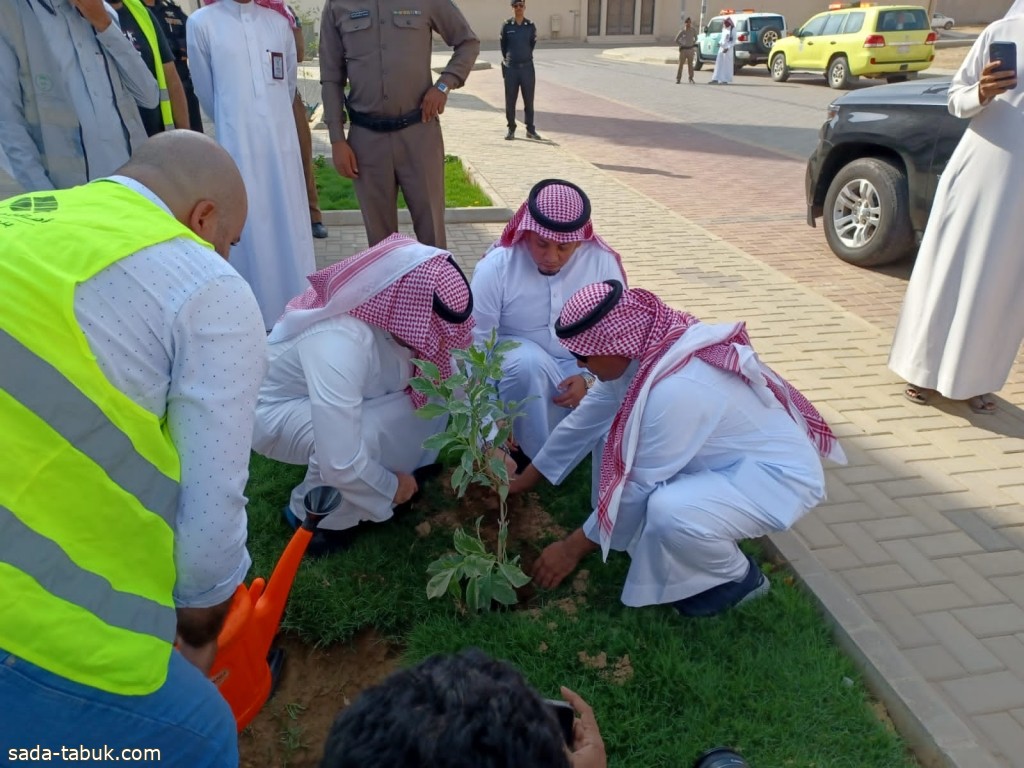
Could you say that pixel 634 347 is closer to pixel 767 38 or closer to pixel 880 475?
pixel 880 475

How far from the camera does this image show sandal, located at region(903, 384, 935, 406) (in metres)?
4.04

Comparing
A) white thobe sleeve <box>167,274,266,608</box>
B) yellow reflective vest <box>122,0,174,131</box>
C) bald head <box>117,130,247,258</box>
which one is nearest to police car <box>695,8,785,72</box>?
yellow reflective vest <box>122,0,174,131</box>

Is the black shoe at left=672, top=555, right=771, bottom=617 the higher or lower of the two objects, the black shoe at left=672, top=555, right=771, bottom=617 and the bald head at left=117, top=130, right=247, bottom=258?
the lower

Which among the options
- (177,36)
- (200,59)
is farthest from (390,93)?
(177,36)

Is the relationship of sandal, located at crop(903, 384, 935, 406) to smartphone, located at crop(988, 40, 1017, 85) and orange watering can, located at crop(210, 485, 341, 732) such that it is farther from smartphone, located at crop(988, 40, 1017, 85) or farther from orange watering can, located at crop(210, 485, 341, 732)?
orange watering can, located at crop(210, 485, 341, 732)

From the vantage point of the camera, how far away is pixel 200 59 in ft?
14.1

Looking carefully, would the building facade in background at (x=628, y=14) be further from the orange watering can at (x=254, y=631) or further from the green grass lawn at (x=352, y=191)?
the orange watering can at (x=254, y=631)

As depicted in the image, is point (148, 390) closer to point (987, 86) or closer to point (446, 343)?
point (446, 343)

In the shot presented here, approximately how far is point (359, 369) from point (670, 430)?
110cm

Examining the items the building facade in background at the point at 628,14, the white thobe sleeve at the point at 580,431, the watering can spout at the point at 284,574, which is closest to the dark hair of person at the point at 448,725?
the watering can spout at the point at 284,574

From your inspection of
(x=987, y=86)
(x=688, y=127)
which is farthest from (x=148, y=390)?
(x=688, y=127)

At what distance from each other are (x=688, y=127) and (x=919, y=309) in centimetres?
1096

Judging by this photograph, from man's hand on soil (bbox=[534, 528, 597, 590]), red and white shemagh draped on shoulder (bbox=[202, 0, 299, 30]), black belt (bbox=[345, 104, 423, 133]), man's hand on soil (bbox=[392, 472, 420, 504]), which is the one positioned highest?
red and white shemagh draped on shoulder (bbox=[202, 0, 299, 30])

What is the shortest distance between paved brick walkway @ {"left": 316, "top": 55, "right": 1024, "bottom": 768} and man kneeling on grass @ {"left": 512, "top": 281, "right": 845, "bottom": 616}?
42 centimetres
